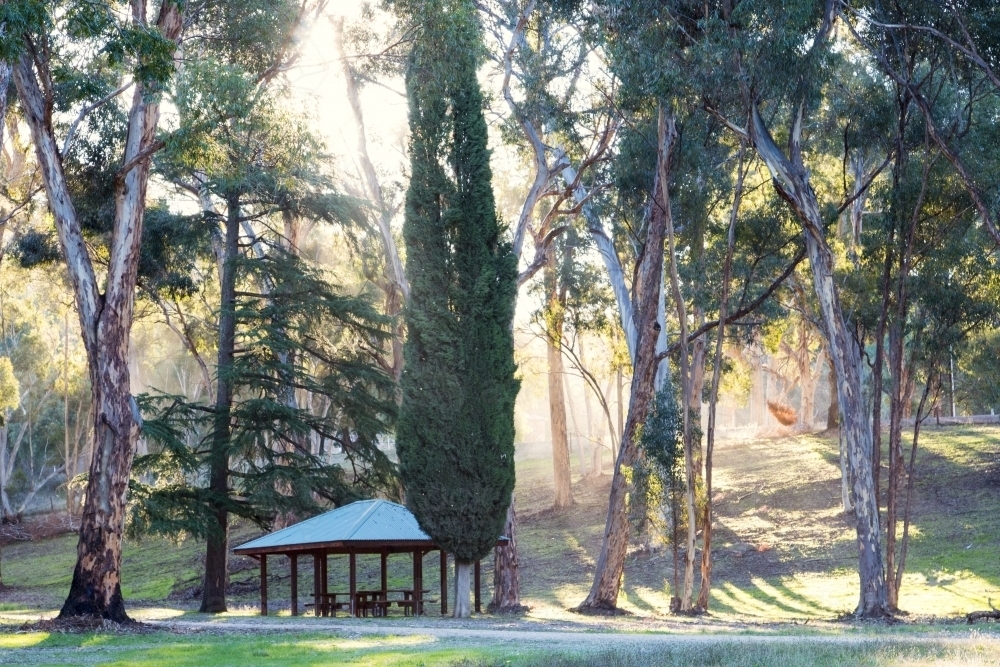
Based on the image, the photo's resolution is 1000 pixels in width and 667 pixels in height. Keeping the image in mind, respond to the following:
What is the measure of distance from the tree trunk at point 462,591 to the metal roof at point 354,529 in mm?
727

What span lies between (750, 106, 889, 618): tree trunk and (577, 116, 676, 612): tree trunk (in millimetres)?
2651

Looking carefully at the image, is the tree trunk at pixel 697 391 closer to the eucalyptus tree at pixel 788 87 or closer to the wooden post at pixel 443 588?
the eucalyptus tree at pixel 788 87

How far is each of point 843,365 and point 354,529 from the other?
8727mm

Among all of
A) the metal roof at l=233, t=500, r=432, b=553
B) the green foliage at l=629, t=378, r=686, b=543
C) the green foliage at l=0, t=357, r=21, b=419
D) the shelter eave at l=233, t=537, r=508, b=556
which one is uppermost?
the green foliage at l=0, t=357, r=21, b=419

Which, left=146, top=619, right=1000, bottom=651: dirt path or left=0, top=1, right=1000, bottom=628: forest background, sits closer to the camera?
left=146, top=619, right=1000, bottom=651: dirt path

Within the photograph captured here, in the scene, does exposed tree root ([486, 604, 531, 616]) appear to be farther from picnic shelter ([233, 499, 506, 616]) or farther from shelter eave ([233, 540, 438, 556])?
shelter eave ([233, 540, 438, 556])

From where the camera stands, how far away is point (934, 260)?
69.5 ft

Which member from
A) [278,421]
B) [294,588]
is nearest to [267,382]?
[278,421]

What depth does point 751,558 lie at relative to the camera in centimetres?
2838

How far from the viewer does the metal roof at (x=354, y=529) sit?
776 inches

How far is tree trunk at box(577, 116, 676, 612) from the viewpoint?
21.3 meters

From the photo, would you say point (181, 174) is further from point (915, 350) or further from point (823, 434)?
point (823, 434)

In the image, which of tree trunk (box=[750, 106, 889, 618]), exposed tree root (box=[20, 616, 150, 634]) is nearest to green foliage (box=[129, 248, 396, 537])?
exposed tree root (box=[20, 616, 150, 634])

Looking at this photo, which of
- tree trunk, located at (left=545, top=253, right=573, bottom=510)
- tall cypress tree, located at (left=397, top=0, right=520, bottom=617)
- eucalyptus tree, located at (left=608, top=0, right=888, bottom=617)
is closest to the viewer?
eucalyptus tree, located at (left=608, top=0, right=888, bottom=617)
